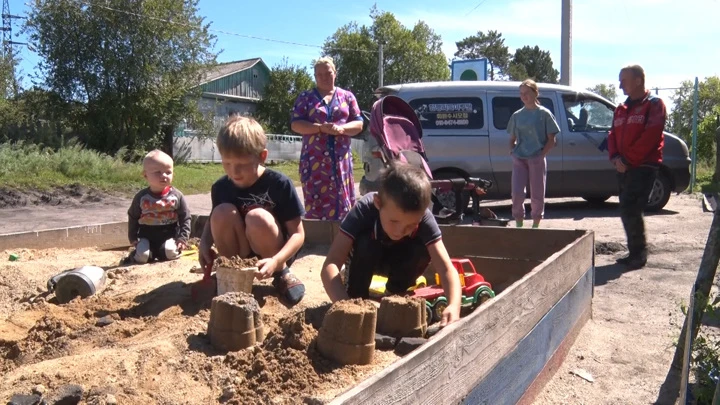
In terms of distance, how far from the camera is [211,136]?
2616 cm

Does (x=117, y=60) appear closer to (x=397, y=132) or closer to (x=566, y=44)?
(x=566, y=44)

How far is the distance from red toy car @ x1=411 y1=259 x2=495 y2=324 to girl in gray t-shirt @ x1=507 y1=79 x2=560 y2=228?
3.44 m

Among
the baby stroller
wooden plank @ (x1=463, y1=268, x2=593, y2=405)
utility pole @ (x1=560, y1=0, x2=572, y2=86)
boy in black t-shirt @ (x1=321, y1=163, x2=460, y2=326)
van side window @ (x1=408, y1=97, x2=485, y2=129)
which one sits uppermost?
utility pole @ (x1=560, y1=0, x2=572, y2=86)

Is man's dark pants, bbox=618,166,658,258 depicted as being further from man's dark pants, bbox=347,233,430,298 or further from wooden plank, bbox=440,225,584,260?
man's dark pants, bbox=347,233,430,298

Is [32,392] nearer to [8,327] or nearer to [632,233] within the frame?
[8,327]

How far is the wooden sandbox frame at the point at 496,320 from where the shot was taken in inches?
76.7

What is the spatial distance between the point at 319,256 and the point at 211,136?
22.1m

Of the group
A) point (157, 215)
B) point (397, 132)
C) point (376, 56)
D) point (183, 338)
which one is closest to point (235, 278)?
point (183, 338)

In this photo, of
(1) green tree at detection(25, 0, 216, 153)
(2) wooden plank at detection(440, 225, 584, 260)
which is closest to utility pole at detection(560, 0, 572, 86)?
(2) wooden plank at detection(440, 225, 584, 260)

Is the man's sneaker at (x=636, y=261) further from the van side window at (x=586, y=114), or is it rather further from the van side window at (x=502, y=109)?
the van side window at (x=586, y=114)

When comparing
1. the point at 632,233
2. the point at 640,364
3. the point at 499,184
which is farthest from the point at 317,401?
the point at 499,184

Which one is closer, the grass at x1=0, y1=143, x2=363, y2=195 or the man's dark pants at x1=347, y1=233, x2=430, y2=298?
the man's dark pants at x1=347, y1=233, x2=430, y2=298

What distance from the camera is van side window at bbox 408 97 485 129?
9719 mm

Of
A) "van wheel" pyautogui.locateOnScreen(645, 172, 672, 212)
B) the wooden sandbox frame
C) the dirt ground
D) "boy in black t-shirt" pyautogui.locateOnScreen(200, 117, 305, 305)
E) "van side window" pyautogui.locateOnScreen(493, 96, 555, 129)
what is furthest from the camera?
"van wheel" pyautogui.locateOnScreen(645, 172, 672, 212)
